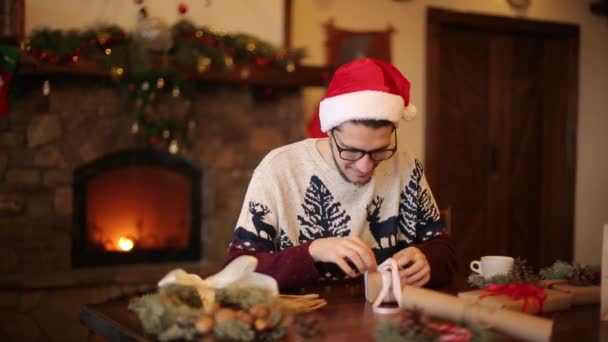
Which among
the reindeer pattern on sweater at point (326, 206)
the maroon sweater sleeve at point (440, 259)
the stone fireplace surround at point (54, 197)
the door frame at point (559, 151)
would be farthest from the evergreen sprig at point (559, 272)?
the door frame at point (559, 151)

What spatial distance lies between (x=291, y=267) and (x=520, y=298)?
0.48m

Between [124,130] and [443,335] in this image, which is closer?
[443,335]

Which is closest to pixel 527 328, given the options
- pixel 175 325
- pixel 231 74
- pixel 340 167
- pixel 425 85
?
pixel 175 325

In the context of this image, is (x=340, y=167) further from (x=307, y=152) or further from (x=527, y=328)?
(x=527, y=328)

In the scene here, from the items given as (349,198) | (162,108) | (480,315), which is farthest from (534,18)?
(480,315)

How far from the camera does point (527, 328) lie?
4.14 feet

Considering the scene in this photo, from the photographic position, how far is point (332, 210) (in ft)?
6.30

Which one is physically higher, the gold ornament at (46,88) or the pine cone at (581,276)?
the gold ornament at (46,88)

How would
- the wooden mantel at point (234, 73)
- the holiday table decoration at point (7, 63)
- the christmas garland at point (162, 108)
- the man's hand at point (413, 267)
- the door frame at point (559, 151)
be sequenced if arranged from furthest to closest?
the door frame at point (559, 151), the christmas garland at point (162, 108), the wooden mantel at point (234, 73), the holiday table decoration at point (7, 63), the man's hand at point (413, 267)

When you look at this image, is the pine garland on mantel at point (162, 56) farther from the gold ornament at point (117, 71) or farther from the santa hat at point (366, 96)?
the santa hat at point (366, 96)

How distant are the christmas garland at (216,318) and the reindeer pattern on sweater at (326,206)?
473 mm

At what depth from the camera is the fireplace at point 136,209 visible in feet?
11.9

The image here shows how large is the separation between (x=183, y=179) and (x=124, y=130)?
0.41 meters

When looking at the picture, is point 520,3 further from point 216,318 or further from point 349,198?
point 216,318
